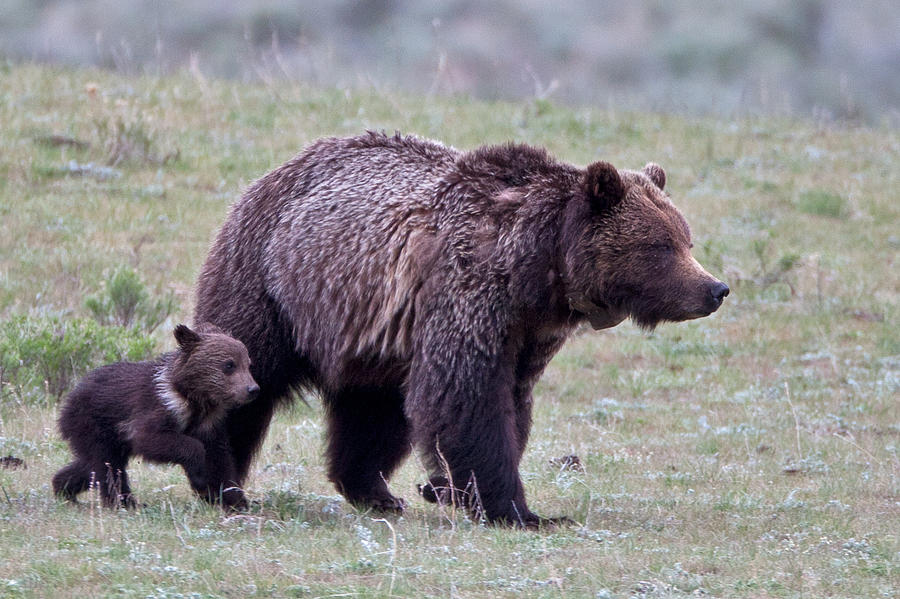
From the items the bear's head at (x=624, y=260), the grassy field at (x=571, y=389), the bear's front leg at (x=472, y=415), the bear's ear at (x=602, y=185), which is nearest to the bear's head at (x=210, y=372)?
the grassy field at (x=571, y=389)

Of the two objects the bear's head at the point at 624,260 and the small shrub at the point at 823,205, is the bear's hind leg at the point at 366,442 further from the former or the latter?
the small shrub at the point at 823,205

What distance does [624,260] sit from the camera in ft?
23.0

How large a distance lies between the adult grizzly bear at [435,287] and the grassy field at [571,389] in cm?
47

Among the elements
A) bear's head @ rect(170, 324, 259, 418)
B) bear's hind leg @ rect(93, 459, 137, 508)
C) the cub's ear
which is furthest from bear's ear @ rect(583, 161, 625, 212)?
bear's hind leg @ rect(93, 459, 137, 508)

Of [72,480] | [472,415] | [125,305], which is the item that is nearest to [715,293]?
[472,415]

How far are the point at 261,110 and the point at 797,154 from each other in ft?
25.2

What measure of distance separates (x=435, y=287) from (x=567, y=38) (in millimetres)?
33904

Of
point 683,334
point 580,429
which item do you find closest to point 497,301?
point 580,429

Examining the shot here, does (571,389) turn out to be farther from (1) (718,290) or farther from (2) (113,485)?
(2) (113,485)

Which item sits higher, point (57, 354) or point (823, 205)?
point (823, 205)

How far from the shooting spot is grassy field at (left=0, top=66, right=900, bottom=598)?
5562 mm

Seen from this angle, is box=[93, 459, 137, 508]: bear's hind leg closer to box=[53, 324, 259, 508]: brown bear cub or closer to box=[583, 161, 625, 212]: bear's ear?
box=[53, 324, 259, 508]: brown bear cub

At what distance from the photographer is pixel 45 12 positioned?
1329 inches

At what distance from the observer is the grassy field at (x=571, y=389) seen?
5.56 m
